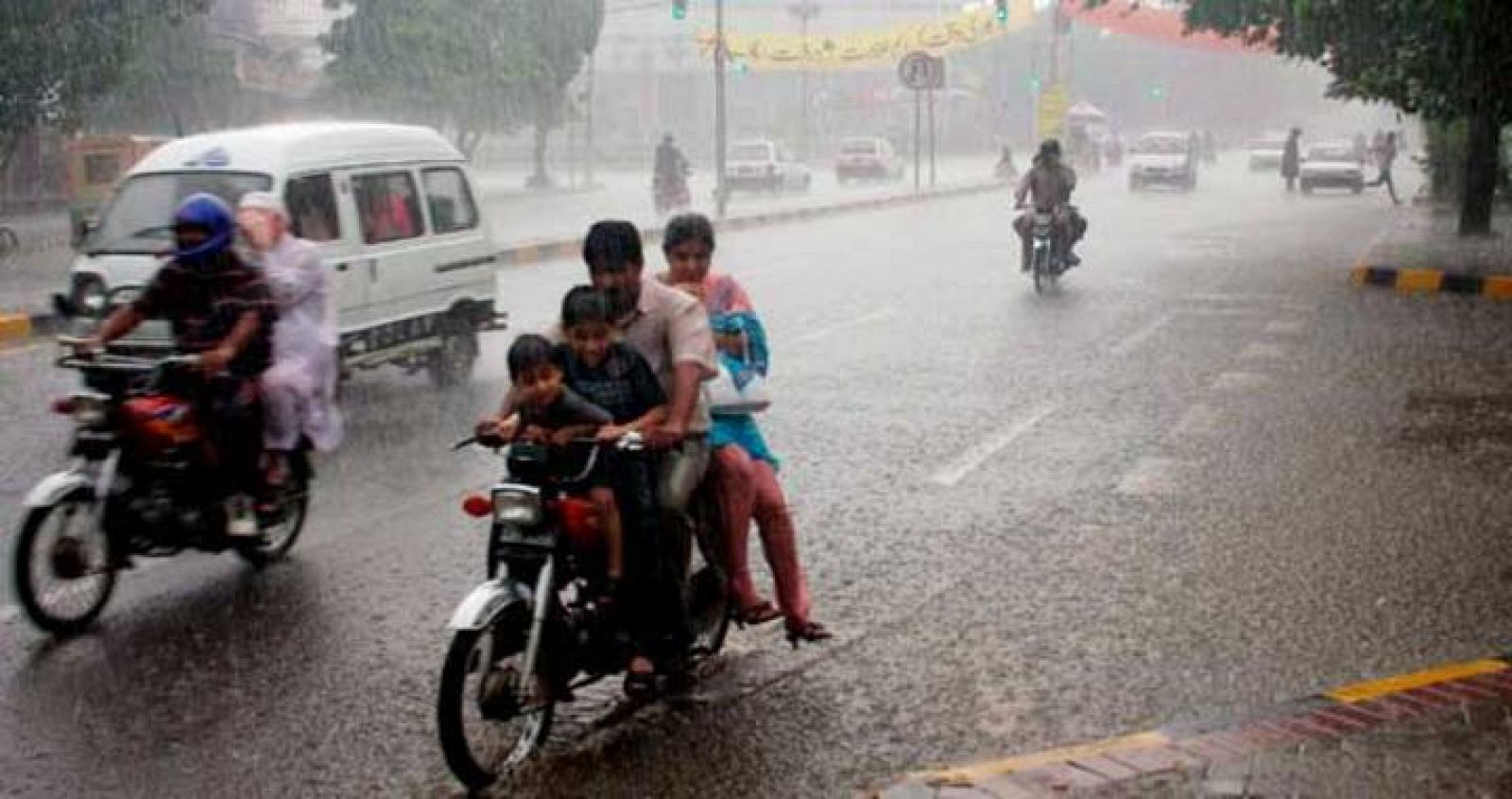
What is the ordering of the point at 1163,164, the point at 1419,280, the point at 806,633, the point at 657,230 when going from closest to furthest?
the point at 806,633, the point at 1419,280, the point at 657,230, the point at 1163,164

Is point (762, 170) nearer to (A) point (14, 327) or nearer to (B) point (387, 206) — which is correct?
(A) point (14, 327)

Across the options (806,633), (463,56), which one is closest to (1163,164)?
(463,56)

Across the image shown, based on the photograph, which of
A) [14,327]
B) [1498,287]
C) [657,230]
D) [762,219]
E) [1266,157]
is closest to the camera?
[14,327]

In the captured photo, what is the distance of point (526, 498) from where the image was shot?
457 centimetres

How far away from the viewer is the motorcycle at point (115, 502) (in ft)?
19.7

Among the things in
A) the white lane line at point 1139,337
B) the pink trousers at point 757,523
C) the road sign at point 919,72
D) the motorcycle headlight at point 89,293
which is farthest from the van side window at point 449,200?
the road sign at point 919,72

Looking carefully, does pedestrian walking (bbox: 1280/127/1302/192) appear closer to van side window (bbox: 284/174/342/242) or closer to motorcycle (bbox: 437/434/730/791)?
van side window (bbox: 284/174/342/242)

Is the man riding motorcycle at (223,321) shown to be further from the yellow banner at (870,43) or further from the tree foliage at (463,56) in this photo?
the yellow banner at (870,43)

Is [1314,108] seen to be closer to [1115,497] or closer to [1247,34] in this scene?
[1247,34]

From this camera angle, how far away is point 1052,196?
60.4ft

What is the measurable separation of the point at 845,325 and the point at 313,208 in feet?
19.6

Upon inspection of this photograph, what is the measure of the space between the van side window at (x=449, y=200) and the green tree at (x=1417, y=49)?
369 inches

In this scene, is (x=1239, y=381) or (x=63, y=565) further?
(x=1239, y=381)

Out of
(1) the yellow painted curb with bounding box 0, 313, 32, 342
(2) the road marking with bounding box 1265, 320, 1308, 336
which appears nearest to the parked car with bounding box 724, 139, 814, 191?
(2) the road marking with bounding box 1265, 320, 1308, 336
